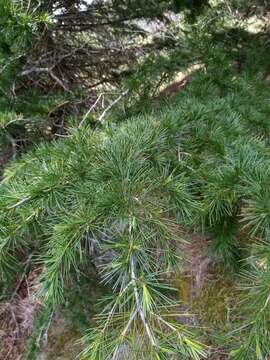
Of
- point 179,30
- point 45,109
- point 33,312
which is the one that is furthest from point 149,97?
point 33,312

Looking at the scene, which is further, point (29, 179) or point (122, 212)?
point (29, 179)

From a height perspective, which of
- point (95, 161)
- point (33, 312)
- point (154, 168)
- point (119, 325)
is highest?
point (95, 161)

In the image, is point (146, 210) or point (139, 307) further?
point (146, 210)

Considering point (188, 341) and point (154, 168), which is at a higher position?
point (154, 168)

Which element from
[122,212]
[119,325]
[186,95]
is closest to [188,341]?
[119,325]

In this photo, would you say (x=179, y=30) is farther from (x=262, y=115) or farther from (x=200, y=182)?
(x=200, y=182)

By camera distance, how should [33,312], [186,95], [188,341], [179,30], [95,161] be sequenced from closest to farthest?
[188,341] < [95,161] < [186,95] < [33,312] < [179,30]

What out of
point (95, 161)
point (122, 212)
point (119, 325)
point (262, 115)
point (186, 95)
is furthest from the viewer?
point (186, 95)

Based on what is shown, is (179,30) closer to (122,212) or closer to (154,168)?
(154,168)

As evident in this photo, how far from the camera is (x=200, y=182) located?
1.43 meters

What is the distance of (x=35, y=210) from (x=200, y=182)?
574 mm

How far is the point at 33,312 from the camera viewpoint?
8.91 ft

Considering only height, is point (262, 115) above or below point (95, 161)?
below

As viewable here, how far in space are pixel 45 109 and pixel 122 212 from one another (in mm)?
1420
